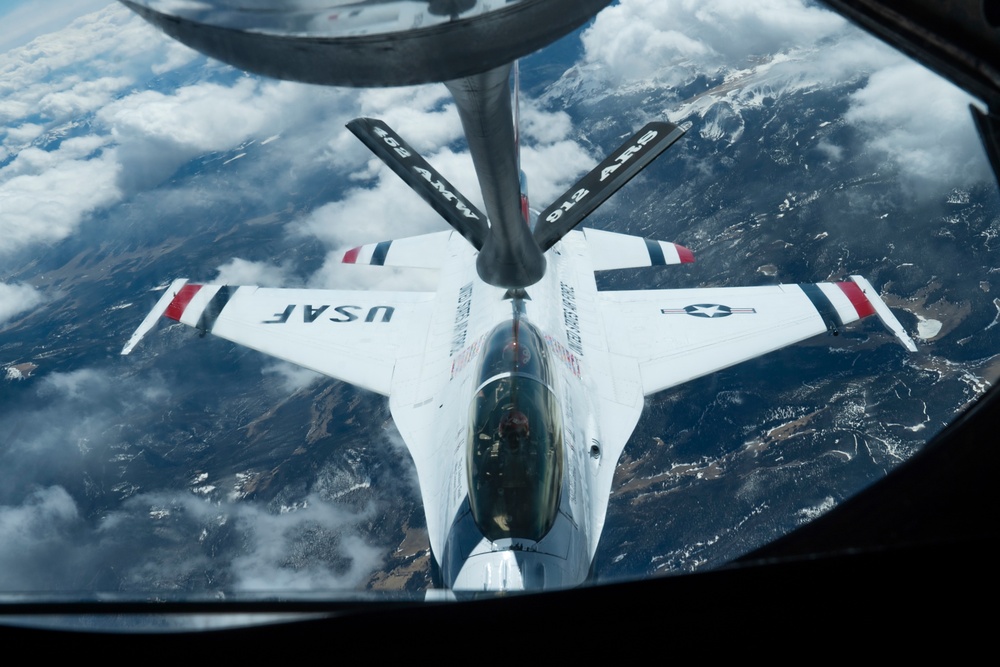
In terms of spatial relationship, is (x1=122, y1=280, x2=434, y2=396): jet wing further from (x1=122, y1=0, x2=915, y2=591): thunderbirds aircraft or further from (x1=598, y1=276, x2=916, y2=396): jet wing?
(x1=598, y1=276, x2=916, y2=396): jet wing

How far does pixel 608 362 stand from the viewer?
10.2m

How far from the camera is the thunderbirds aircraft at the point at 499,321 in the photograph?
91.5 inches

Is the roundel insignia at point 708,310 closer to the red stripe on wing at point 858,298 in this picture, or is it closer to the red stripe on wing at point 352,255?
the red stripe on wing at point 858,298

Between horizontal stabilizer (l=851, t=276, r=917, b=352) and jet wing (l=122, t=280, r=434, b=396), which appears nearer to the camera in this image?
horizontal stabilizer (l=851, t=276, r=917, b=352)

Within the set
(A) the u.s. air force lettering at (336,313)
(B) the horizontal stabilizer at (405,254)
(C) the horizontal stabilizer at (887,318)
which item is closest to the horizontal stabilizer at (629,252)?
(C) the horizontal stabilizer at (887,318)

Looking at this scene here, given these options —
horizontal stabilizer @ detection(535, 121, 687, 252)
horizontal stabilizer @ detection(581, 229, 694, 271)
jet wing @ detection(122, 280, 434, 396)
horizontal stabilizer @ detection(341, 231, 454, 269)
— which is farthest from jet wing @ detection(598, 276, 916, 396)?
jet wing @ detection(122, 280, 434, 396)

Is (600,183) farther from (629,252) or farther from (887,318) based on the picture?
(887,318)

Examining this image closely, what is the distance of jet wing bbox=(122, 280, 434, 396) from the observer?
34.8ft

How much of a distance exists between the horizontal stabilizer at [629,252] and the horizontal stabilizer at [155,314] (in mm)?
9409

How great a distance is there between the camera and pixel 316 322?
37.9 ft

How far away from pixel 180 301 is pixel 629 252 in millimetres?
10479

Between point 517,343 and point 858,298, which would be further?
point 858,298

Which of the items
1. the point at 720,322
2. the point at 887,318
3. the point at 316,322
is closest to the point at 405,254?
the point at 316,322

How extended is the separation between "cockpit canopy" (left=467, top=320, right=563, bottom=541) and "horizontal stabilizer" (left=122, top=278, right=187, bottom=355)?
7999 millimetres
